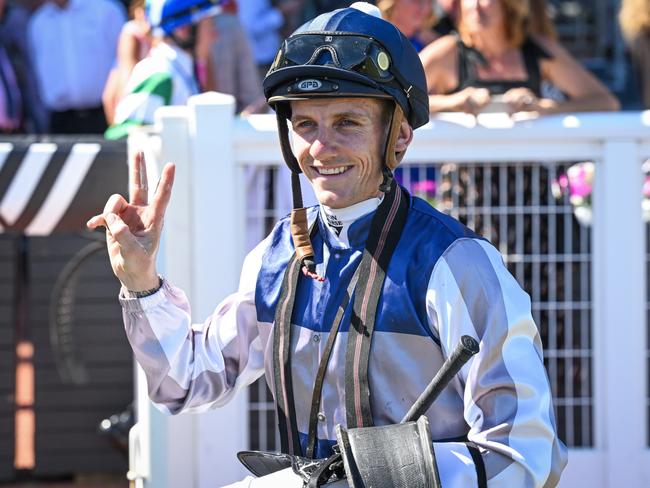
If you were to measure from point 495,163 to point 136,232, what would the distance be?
6.74 ft

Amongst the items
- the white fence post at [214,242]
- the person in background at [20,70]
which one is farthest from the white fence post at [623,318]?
the person in background at [20,70]

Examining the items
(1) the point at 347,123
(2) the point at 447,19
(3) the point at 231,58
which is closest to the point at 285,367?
(1) the point at 347,123

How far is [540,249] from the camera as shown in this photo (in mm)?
4703

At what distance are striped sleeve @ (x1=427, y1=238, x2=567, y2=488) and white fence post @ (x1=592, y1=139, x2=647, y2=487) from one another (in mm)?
1988

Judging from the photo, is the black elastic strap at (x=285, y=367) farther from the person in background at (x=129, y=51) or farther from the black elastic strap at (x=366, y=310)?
the person in background at (x=129, y=51)

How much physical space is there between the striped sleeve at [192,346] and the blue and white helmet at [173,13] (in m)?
2.86

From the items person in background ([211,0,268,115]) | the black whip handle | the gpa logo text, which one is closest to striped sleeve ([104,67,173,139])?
person in background ([211,0,268,115])

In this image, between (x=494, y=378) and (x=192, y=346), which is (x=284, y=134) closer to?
(x=192, y=346)

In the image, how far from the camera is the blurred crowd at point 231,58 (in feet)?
17.8

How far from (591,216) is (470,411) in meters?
2.22

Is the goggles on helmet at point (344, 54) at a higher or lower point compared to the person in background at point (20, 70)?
lower

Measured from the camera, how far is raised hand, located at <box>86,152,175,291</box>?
2887 mm

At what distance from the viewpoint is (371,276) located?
283 cm

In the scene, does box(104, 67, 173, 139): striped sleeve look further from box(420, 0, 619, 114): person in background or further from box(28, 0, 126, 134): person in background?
box(28, 0, 126, 134): person in background
